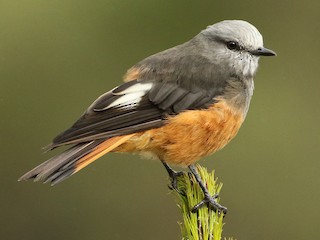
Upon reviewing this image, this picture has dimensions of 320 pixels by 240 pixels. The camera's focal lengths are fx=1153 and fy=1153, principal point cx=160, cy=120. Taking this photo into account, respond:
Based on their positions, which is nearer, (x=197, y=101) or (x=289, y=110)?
(x=197, y=101)

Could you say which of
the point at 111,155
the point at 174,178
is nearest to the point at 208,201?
the point at 174,178

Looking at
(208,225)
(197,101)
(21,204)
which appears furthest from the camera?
(21,204)

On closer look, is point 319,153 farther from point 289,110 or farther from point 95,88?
point 95,88

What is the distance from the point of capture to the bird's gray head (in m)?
6.91

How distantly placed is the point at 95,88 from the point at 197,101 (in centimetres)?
223

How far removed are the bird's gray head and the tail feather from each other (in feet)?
2.91

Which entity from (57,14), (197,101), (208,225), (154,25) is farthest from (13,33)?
(208,225)

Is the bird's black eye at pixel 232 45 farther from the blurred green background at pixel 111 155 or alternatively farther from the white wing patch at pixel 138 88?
the blurred green background at pixel 111 155

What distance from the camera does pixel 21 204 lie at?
28.2 ft

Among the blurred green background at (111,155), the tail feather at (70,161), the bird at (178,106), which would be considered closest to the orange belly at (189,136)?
the bird at (178,106)

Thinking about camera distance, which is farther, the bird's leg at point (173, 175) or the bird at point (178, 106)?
the bird's leg at point (173, 175)

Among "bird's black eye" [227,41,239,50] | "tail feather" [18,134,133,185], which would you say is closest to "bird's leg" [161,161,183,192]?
"tail feather" [18,134,133,185]

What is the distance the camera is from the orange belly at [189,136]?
21.7 feet

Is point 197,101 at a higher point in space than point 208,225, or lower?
Result: higher
